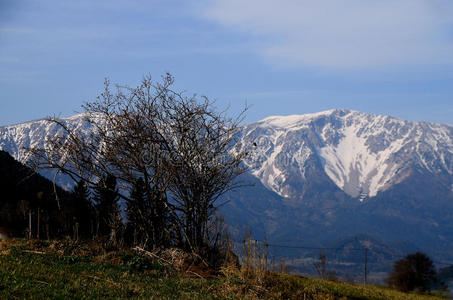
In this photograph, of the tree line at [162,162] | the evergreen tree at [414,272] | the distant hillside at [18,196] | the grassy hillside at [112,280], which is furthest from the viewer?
the distant hillside at [18,196]

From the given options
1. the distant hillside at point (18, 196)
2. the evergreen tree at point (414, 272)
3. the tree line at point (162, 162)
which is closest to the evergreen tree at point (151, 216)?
the tree line at point (162, 162)

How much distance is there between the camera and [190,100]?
20625mm

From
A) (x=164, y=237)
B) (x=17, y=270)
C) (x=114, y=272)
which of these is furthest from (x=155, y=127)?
(x=17, y=270)

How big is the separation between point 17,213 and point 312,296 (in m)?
62.2

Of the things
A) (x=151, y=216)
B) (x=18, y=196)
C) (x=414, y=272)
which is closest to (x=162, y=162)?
(x=151, y=216)

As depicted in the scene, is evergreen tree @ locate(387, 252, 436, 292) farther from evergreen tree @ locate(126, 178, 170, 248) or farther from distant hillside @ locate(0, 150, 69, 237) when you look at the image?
evergreen tree @ locate(126, 178, 170, 248)

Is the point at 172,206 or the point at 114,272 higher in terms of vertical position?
the point at 172,206

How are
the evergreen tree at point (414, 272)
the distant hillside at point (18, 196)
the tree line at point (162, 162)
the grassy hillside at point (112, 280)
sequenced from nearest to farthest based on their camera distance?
the grassy hillside at point (112, 280) → the tree line at point (162, 162) → the evergreen tree at point (414, 272) → the distant hillside at point (18, 196)

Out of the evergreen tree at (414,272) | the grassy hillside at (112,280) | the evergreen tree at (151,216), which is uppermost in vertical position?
the evergreen tree at (151,216)

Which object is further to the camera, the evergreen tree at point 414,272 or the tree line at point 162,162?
the evergreen tree at point 414,272

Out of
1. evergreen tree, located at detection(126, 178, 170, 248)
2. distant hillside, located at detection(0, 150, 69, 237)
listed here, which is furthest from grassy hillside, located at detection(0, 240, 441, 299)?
distant hillside, located at detection(0, 150, 69, 237)

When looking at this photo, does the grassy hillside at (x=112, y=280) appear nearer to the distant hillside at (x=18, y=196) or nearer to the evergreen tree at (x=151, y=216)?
the evergreen tree at (x=151, y=216)

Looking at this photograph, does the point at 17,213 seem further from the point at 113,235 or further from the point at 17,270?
the point at 17,270

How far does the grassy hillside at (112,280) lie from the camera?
12.5 m
